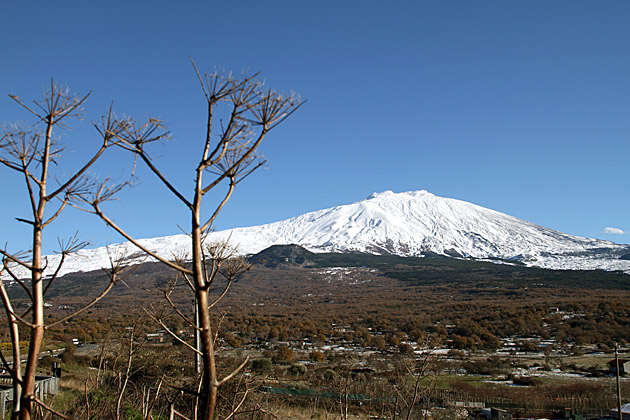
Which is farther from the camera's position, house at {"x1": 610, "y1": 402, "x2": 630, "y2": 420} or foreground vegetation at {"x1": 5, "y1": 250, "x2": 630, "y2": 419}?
house at {"x1": 610, "y1": 402, "x2": 630, "y2": 420}

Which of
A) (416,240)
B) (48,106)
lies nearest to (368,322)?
(48,106)

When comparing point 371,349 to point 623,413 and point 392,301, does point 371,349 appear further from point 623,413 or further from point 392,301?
point 392,301

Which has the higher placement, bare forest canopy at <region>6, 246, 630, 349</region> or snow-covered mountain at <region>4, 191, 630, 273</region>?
snow-covered mountain at <region>4, 191, 630, 273</region>

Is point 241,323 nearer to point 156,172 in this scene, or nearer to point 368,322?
point 368,322

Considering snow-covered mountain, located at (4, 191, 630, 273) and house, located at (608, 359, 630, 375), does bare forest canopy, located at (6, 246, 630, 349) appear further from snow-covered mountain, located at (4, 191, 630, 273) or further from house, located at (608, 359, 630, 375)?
snow-covered mountain, located at (4, 191, 630, 273)

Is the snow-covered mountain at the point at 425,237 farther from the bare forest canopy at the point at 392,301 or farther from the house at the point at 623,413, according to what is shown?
the house at the point at 623,413

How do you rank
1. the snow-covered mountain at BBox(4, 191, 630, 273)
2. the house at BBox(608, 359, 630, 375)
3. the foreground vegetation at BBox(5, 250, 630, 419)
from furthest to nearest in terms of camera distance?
the snow-covered mountain at BBox(4, 191, 630, 273) → the house at BBox(608, 359, 630, 375) → the foreground vegetation at BBox(5, 250, 630, 419)

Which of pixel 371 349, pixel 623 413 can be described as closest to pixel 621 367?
pixel 623 413

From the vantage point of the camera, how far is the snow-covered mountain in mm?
130375

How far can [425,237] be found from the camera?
15550 cm

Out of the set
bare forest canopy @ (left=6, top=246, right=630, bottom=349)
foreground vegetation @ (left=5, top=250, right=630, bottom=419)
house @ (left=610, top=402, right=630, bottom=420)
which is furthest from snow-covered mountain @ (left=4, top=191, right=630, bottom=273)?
house @ (left=610, top=402, right=630, bottom=420)

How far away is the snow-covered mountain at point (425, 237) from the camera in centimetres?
13038

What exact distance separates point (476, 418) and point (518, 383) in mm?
7307

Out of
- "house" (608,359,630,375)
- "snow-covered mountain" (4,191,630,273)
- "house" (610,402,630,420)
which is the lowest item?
"house" (608,359,630,375)
